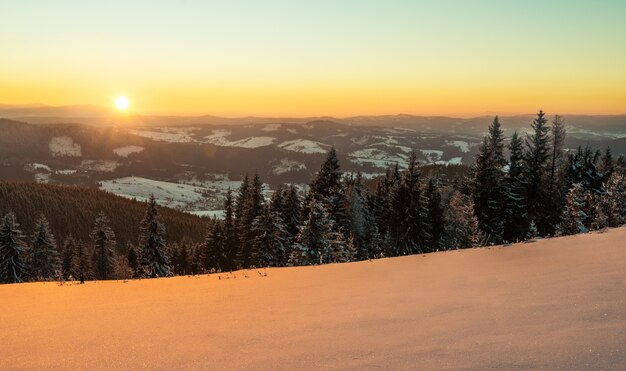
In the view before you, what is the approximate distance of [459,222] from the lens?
40750mm

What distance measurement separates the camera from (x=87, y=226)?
5517 inches

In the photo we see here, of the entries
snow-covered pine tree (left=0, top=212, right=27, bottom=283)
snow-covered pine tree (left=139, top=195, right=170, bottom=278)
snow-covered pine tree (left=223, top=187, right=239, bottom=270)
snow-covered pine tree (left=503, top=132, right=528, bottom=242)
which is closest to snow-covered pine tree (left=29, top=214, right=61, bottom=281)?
A: snow-covered pine tree (left=0, top=212, right=27, bottom=283)

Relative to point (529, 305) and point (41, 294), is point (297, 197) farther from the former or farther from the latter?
point (529, 305)

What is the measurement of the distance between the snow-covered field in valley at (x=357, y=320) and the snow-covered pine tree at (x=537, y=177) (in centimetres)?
3337

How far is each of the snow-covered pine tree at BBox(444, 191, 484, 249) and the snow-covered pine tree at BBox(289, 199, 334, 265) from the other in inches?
389

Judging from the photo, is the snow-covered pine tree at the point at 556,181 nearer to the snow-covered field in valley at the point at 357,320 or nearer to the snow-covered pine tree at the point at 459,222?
the snow-covered pine tree at the point at 459,222

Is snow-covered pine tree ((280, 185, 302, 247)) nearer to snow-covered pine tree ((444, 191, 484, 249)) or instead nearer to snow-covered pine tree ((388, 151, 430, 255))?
snow-covered pine tree ((388, 151, 430, 255))

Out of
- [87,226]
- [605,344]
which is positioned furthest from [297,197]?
[87,226]

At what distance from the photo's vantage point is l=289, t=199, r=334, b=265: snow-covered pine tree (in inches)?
1359

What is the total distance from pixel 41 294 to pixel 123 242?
132055mm

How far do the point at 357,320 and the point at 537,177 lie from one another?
41399mm

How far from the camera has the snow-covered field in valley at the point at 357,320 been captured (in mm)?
4910

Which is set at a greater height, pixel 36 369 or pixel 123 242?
pixel 36 369

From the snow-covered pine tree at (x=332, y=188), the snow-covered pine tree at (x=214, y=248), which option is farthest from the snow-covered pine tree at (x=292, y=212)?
the snow-covered pine tree at (x=214, y=248)
